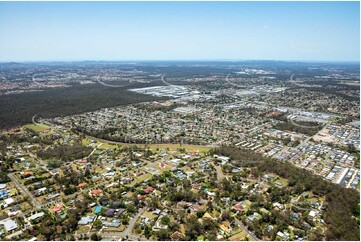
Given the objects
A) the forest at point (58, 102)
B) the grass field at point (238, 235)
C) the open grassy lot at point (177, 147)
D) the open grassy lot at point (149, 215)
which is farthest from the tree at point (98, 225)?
the forest at point (58, 102)

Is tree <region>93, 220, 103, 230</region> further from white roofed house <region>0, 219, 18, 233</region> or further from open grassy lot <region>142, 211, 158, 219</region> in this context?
white roofed house <region>0, 219, 18, 233</region>

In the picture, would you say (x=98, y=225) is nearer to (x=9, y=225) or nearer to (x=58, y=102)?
(x=9, y=225)

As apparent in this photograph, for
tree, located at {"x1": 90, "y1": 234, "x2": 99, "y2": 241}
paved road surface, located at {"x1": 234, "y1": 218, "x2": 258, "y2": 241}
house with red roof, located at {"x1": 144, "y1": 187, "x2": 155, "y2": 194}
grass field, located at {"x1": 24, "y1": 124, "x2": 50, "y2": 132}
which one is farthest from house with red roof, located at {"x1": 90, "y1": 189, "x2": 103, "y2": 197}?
grass field, located at {"x1": 24, "y1": 124, "x2": 50, "y2": 132}

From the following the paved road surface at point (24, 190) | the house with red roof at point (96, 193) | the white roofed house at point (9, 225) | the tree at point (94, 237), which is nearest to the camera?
the tree at point (94, 237)

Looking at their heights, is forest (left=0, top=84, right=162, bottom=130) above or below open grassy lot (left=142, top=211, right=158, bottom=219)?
above

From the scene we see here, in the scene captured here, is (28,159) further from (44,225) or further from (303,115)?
(303,115)

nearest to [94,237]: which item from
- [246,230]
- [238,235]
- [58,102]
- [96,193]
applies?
[96,193]

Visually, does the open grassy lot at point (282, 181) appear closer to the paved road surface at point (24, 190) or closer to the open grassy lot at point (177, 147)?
the open grassy lot at point (177, 147)

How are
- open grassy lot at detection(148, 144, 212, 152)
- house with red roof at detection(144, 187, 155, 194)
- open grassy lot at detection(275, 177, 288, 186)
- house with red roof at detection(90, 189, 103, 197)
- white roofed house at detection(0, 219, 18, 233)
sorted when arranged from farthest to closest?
open grassy lot at detection(148, 144, 212, 152) → open grassy lot at detection(275, 177, 288, 186) → house with red roof at detection(144, 187, 155, 194) → house with red roof at detection(90, 189, 103, 197) → white roofed house at detection(0, 219, 18, 233)


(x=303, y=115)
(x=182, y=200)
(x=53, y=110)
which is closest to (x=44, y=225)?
(x=182, y=200)

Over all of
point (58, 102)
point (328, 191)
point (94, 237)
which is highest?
point (58, 102)

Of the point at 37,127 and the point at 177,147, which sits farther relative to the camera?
the point at 37,127
